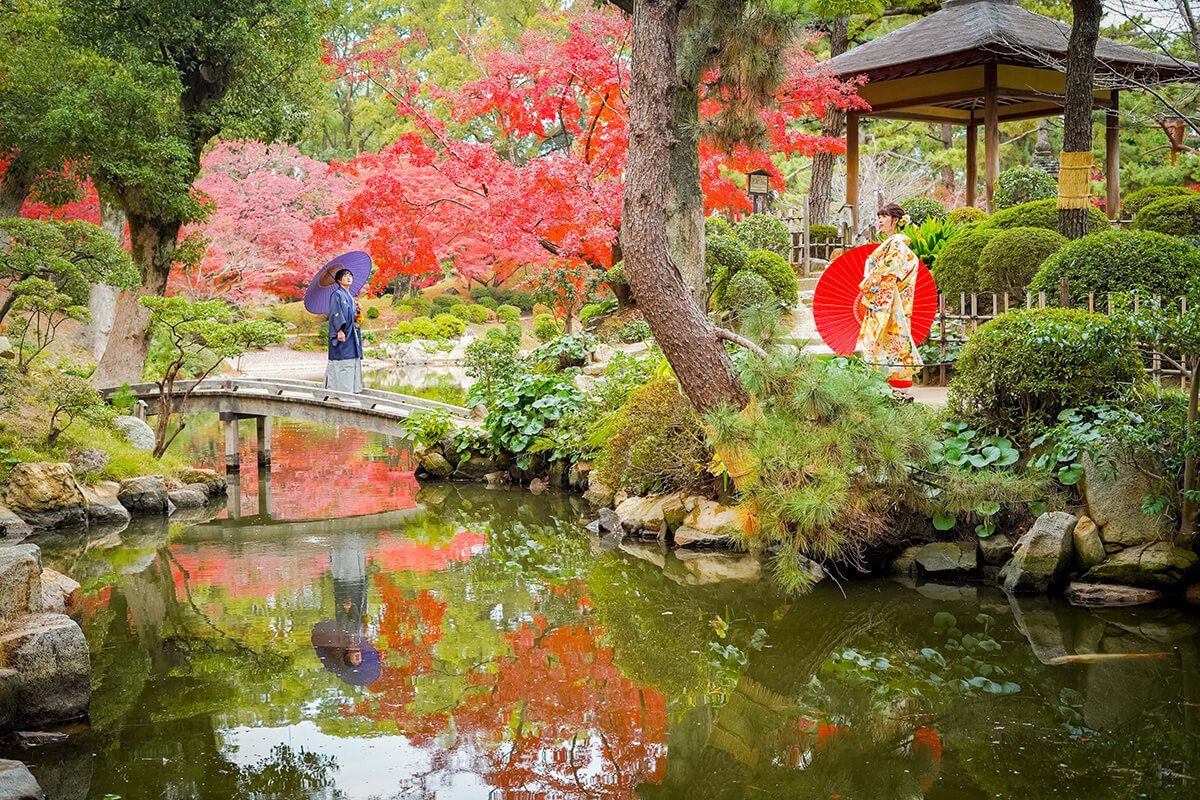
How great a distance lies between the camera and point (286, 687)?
4.82 metres

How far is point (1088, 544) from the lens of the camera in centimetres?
609

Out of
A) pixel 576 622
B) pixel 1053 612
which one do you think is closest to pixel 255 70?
pixel 576 622

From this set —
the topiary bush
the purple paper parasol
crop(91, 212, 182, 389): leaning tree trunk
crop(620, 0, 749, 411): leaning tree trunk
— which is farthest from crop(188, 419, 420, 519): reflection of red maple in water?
the topiary bush

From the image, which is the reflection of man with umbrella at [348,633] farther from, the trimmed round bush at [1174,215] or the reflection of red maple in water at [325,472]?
the trimmed round bush at [1174,215]

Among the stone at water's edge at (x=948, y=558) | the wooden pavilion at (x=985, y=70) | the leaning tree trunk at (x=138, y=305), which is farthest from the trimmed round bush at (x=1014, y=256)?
the leaning tree trunk at (x=138, y=305)

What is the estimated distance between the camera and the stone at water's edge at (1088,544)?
6.08 meters

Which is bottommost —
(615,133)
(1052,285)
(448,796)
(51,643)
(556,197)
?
(448,796)

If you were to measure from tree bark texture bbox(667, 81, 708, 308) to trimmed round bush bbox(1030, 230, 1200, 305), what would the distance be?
3159mm

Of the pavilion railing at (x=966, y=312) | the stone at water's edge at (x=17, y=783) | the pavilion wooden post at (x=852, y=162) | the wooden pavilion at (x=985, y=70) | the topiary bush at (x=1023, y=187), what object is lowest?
the stone at water's edge at (x=17, y=783)

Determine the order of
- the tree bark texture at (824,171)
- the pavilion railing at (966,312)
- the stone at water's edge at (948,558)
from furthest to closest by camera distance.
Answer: the tree bark texture at (824,171), the pavilion railing at (966,312), the stone at water's edge at (948,558)

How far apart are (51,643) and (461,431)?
6836mm

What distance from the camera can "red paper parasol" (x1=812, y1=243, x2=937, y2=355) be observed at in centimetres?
798

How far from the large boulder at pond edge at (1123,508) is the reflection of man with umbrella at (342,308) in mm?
7522

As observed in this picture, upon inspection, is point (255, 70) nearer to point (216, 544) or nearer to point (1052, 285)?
point (216, 544)
